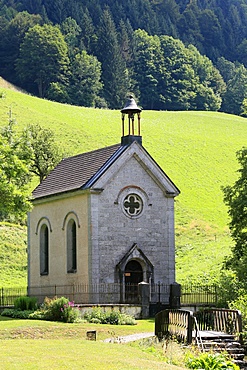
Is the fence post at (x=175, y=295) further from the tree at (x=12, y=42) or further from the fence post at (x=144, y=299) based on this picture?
the tree at (x=12, y=42)

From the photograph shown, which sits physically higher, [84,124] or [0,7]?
[0,7]

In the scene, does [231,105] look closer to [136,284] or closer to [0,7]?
[0,7]

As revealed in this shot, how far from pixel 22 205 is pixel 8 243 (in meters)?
27.3

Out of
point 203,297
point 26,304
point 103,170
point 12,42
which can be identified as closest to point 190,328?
point 26,304

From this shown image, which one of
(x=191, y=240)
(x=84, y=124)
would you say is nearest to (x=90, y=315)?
(x=191, y=240)

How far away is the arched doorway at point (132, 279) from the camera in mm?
43625

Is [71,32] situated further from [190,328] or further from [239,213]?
[190,328]

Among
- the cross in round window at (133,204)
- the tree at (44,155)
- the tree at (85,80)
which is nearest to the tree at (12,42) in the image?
the tree at (85,80)

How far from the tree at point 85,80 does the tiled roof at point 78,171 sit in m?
102

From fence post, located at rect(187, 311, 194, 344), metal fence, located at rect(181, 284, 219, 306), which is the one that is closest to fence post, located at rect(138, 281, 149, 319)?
metal fence, located at rect(181, 284, 219, 306)

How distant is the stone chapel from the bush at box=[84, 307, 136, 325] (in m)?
4.23

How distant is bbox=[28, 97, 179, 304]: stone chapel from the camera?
43.5 m

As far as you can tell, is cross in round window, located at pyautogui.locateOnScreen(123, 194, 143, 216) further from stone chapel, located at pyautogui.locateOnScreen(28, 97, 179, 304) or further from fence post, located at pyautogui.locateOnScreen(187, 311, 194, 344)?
fence post, located at pyautogui.locateOnScreen(187, 311, 194, 344)

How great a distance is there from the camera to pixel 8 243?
67125 millimetres
